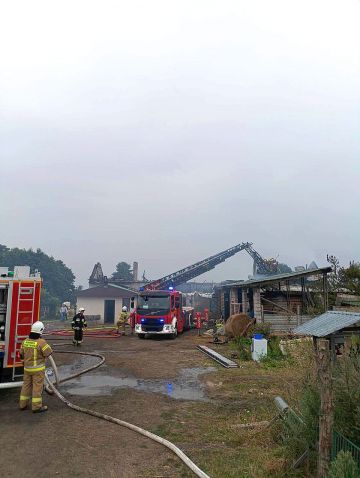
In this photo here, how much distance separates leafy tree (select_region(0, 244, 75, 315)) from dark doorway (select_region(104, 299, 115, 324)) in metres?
38.4

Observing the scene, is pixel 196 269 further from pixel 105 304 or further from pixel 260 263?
pixel 105 304

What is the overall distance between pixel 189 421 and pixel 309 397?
2.67 meters

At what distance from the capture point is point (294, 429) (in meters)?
4.84

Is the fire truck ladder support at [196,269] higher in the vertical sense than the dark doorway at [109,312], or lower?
higher

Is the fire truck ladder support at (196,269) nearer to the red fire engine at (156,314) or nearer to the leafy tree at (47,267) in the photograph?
the red fire engine at (156,314)

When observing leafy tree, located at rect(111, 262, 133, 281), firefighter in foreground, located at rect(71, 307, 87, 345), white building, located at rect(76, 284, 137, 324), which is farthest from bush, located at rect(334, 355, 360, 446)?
leafy tree, located at rect(111, 262, 133, 281)

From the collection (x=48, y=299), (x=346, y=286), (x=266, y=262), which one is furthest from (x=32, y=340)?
(x=48, y=299)

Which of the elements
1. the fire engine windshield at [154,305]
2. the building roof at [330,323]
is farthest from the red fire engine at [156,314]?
the building roof at [330,323]

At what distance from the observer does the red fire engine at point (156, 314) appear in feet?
61.0

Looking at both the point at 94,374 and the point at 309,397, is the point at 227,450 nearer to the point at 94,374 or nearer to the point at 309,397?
the point at 309,397

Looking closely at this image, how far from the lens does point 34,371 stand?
700 cm

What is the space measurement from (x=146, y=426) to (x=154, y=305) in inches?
494

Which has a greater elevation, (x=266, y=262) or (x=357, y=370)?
(x=266, y=262)

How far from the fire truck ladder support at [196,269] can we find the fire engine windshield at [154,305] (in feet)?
38.8
